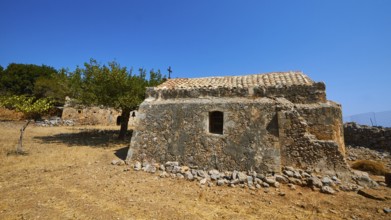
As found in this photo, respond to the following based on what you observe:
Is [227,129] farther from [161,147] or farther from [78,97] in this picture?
[78,97]

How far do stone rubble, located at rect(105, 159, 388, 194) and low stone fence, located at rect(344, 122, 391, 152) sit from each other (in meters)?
10.6

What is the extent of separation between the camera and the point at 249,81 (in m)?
9.07

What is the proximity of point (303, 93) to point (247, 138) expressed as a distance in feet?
8.53

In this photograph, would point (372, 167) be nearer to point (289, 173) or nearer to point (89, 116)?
point (289, 173)

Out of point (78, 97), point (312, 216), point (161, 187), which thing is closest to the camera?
point (312, 216)

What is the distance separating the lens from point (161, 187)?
622 cm

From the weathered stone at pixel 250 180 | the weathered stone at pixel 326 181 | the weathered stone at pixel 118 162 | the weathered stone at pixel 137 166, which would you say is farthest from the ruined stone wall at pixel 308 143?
the weathered stone at pixel 118 162

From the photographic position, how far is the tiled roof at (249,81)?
817 centimetres

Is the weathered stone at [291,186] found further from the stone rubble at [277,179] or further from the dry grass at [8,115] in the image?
the dry grass at [8,115]

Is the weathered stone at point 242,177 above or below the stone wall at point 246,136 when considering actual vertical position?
below

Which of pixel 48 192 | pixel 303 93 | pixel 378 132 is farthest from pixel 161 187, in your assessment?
pixel 378 132

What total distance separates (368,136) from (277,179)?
43.1ft

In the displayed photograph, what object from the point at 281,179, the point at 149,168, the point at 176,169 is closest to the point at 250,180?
the point at 281,179

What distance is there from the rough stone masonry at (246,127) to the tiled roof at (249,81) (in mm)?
42
